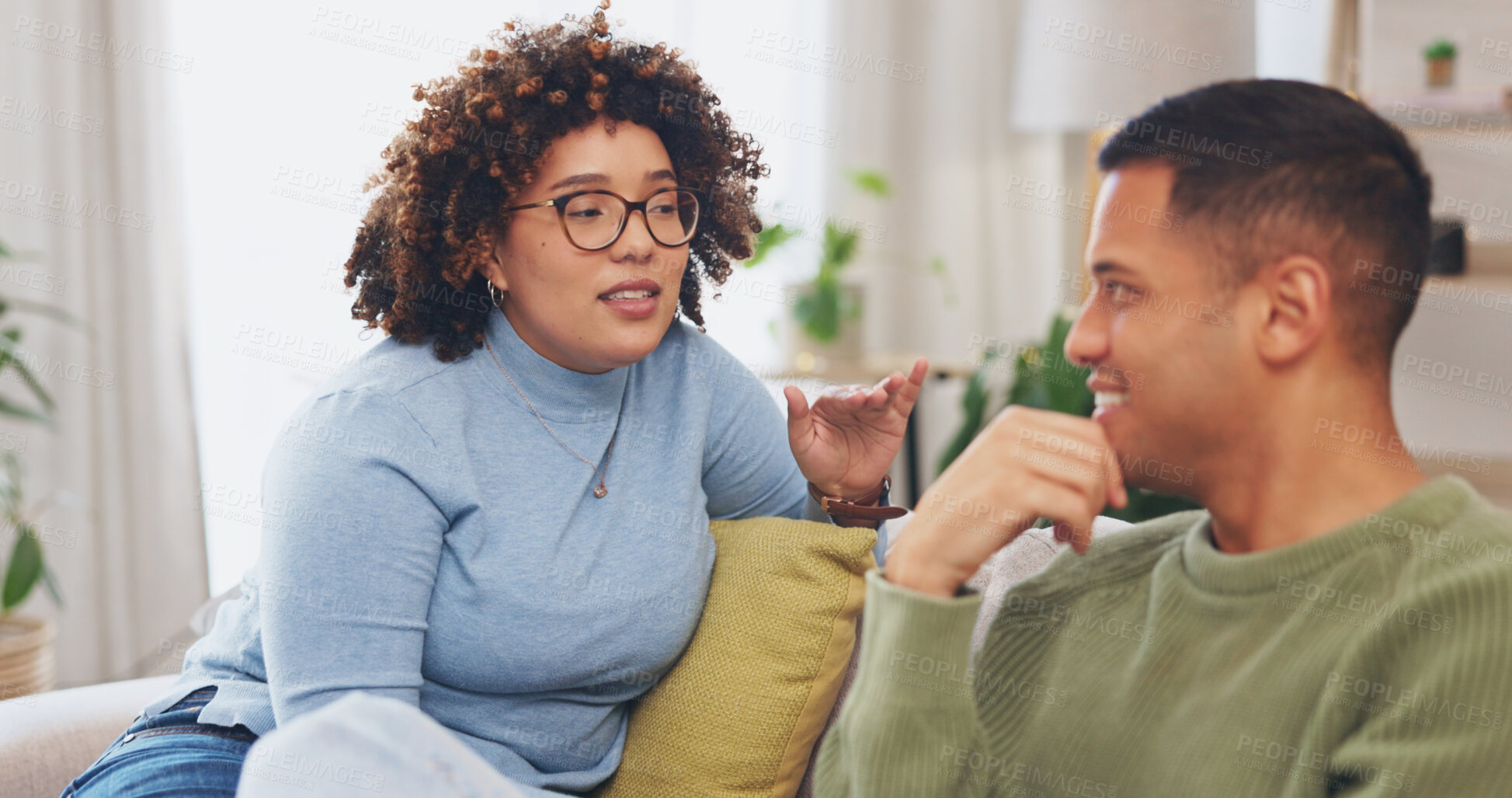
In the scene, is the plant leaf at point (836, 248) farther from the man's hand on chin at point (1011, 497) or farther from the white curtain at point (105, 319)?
the man's hand on chin at point (1011, 497)

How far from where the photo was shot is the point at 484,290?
148 centimetres

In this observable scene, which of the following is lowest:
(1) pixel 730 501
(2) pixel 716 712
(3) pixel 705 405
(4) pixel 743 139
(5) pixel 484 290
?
(2) pixel 716 712

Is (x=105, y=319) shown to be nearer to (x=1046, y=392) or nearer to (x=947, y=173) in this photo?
(x=1046, y=392)

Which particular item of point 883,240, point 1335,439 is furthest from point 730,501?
point 883,240

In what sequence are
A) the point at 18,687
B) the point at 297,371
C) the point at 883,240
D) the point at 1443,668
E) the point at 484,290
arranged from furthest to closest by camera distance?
1. the point at 883,240
2. the point at 297,371
3. the point at 18,687
4. the point at 484,290
5. the point at 1443,668

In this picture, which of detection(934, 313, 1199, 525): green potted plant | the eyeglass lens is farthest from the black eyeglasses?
detection(934, 313, 1199, 525): green potted plant

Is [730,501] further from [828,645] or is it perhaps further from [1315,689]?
[1315,689]

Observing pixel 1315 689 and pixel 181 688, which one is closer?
pixel 1315 689

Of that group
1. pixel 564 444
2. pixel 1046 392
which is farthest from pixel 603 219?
pixel 1046 392

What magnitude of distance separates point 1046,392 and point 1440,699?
2014 millimetres

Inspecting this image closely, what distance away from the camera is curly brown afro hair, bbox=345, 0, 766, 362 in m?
1.36

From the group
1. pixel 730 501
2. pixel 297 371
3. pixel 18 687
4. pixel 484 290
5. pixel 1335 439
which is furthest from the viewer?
pixel 297 371

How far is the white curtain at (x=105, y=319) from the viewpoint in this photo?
276 cm

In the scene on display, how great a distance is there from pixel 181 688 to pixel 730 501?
2.32 ft
